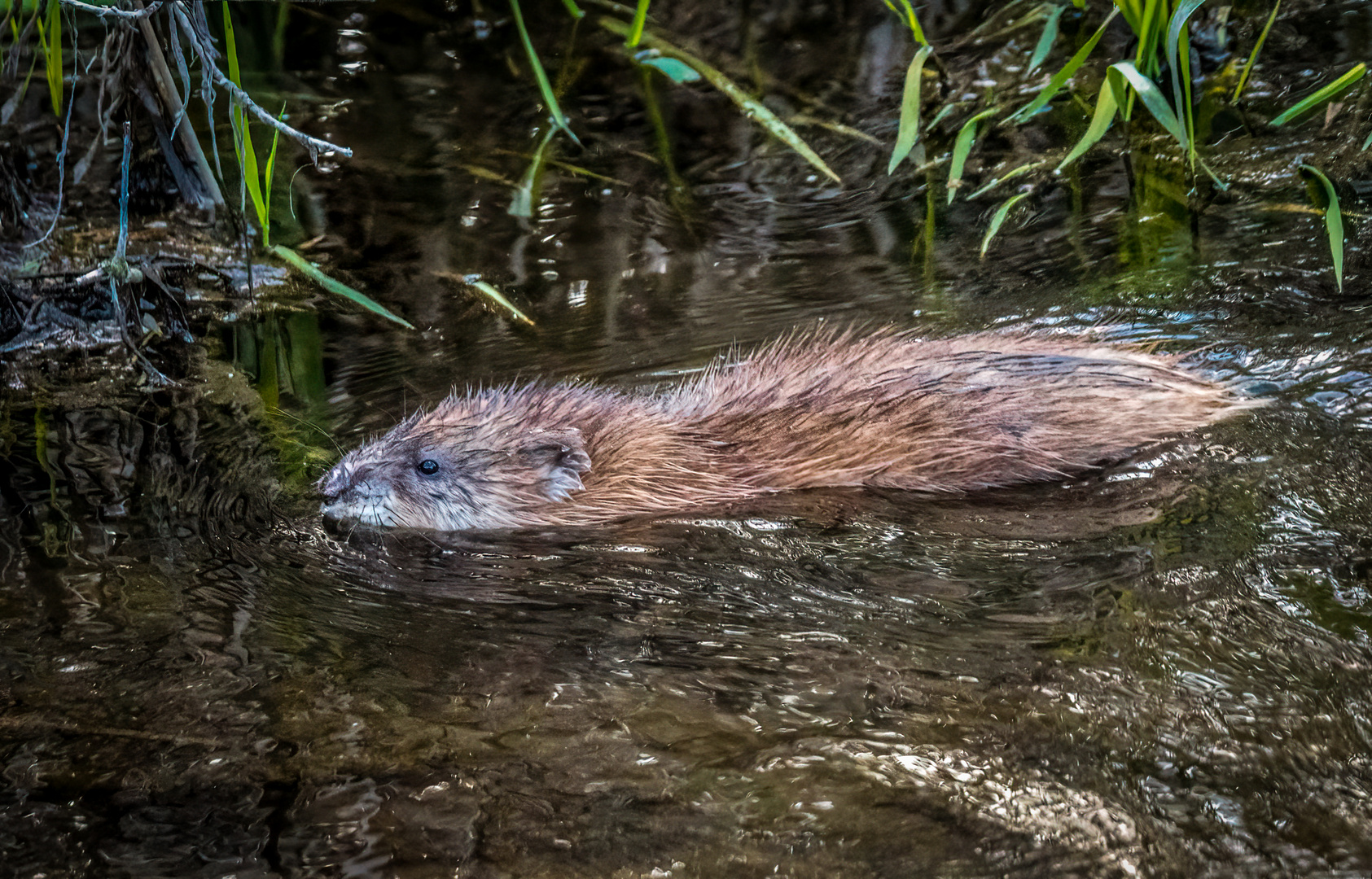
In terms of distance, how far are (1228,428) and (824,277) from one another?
1920 mm

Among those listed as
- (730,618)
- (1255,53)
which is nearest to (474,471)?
(730,618)

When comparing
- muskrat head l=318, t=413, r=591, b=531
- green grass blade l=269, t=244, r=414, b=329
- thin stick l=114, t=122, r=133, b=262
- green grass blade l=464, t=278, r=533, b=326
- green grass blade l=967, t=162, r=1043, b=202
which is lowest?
muskrat head l=318, t=413, r=591, b=531

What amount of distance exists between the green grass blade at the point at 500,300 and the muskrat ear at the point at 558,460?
118 cm

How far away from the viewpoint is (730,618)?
9.50ft

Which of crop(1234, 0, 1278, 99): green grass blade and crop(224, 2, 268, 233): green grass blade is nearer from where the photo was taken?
crop(224, 2, 268, 233): green grass blade

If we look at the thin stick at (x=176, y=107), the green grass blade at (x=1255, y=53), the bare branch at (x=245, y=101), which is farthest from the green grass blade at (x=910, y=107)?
the thin stick at (x=176, y=107)

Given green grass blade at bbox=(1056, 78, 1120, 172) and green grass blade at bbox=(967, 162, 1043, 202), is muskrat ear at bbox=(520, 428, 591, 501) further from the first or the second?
green grass blade at bbox=(967, 162, 1043, 202)

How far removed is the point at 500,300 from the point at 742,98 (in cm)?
141

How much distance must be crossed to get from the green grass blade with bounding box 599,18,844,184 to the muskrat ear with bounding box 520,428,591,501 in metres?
1.77

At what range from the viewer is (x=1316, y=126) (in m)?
5.30

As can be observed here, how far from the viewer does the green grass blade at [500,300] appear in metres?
5.02

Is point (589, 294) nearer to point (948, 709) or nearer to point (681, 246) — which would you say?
point (681, 246)

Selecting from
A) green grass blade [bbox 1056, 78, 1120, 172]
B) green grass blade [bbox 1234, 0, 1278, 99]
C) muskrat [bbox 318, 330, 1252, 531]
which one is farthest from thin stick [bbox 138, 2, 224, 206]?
green grass blade [bbox 1234, 0, 1278, 99]

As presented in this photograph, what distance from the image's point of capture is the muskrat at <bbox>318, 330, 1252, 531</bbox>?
12.0 ft
